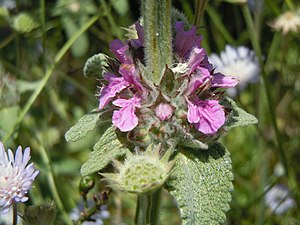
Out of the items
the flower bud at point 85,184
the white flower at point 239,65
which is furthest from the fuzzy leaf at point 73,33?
the flower bud at point 85,184

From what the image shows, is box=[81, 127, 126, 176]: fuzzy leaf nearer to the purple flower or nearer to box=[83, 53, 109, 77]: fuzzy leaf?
the purple flower

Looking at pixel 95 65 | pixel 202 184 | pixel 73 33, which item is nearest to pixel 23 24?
pixel 73 33

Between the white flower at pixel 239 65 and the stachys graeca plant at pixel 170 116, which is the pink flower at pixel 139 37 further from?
the white flower at pixel 239 65

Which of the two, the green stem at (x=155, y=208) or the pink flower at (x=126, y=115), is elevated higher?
the pink flower at (x=126, y=115)

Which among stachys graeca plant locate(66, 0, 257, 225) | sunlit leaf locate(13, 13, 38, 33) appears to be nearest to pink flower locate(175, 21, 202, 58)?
stachys graeca plant locate(66, 0, 257, 225)

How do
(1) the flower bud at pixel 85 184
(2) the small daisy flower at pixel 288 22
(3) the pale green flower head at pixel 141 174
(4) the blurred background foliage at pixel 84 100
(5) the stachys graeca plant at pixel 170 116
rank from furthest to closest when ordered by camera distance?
1. (2) the small daisy flower at pixel 288 22
2. (4) the blurred background foliage at pixel 84 100
3. (1) the flower bud at pixel 85 184
4. (5) the stachys graeca plant at pixel 170 116
5. (3) the pale green flower head at pixel 141 174

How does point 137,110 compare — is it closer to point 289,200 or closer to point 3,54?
point 289,200

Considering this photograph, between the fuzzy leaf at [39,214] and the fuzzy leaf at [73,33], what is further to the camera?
the fuzzy leaf at [73,33]
